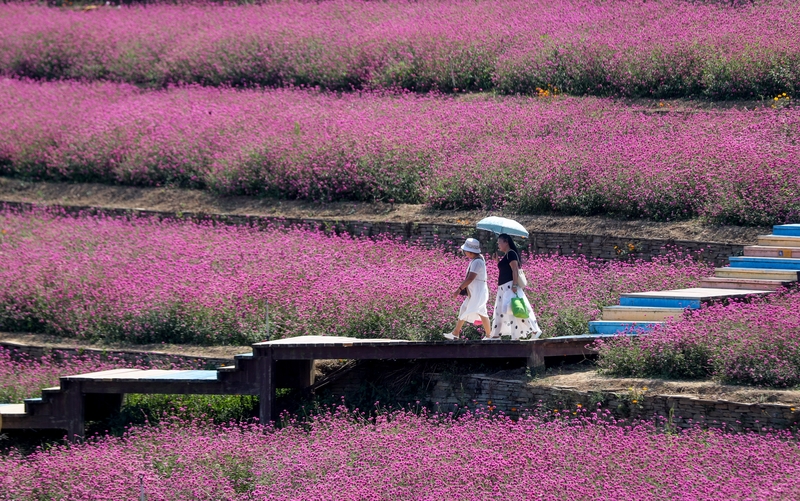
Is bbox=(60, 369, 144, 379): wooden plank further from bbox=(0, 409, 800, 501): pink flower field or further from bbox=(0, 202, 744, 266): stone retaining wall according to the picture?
bbox=(0, 202, 744, 266): stone retaining wall

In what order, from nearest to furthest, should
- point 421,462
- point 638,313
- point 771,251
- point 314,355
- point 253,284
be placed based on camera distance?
point 421,462 → point 314,355 → point 638,313 → point 771,251 → point 253,284

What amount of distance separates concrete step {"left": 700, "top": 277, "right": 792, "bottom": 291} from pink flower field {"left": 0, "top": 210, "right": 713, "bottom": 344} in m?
0.35

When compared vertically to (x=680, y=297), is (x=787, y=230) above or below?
above

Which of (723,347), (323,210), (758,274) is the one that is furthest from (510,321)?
(323,210)

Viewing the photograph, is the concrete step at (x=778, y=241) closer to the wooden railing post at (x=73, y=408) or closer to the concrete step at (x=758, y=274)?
the concrete step at (x=758, y=274)

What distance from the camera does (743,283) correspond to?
12188 millimetres

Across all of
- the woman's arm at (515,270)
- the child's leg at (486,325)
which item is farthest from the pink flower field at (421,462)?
the woman's arm at (515,270)

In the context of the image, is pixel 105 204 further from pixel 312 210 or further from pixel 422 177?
pixel 422 177

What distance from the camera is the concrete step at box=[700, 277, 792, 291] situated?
12016 millimetres

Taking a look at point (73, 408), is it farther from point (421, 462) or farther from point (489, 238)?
point (489, 238)

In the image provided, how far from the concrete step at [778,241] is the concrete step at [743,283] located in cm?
96

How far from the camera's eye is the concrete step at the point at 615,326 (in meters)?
11.3

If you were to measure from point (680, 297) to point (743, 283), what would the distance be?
96 cm

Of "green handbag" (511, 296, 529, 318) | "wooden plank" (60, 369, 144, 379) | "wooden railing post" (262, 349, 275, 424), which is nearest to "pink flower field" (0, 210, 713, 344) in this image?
"green handbag" (511, 296, 529, 318)
